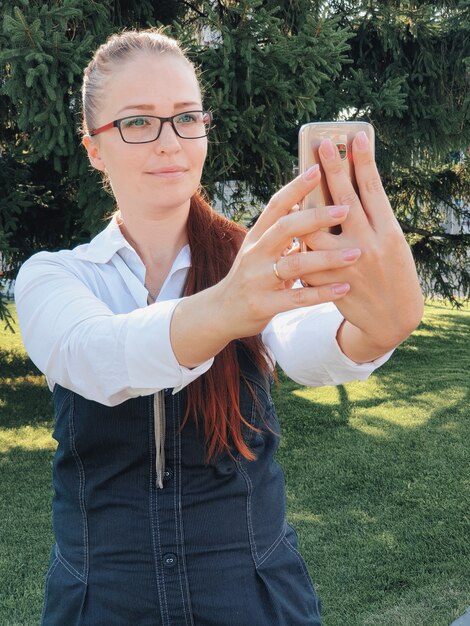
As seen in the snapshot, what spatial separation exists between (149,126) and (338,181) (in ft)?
2.23

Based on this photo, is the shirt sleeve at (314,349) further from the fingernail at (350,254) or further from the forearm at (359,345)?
the fingernail at (350,254)

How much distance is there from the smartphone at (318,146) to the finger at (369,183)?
0.04 ft

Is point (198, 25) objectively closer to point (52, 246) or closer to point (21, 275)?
point (52, 246)

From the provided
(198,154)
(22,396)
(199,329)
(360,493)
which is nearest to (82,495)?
(199,329)

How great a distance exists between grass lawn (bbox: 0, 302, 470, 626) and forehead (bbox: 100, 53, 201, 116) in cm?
261

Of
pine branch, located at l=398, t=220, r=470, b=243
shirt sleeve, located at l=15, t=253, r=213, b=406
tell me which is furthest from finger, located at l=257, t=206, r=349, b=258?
pine branch, located at l=398, t=220, r=470, b=243

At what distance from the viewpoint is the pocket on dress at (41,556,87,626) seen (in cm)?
152

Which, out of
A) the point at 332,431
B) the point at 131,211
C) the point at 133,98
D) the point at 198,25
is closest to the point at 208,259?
the point at 131,211

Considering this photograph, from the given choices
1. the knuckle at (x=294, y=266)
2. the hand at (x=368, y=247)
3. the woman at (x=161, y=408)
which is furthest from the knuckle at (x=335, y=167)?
the woman at (x=161, y=408)

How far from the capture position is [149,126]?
151 centimetres

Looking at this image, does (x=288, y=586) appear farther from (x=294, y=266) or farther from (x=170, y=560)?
(x=294, y=266)

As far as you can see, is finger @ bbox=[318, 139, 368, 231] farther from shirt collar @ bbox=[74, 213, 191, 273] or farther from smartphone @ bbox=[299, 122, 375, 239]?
shirt collar @ bbox=[74, 213, 191, 273]

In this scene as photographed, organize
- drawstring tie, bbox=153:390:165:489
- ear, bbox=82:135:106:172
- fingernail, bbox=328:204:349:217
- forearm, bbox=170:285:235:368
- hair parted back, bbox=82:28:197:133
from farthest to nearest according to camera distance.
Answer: ear, bbox=82:135:106:172 → hair parted back, bbox=82:28:197:133 → drawstring tie, bbox=153:390:165:489 → forearm, bbox=170:285:235:368 → fingernail, bbox=328:204:349:217

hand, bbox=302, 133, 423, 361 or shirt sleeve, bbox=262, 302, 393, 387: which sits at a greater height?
hand, bbox=302, 133, 423, 361
